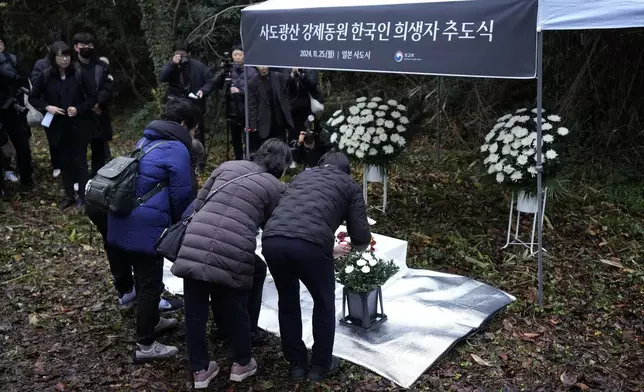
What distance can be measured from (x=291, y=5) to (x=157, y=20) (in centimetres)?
572

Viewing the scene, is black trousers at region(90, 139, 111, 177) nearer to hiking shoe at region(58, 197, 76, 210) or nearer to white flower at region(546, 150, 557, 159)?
hiking shoe at region(58, 197, 76, 210)

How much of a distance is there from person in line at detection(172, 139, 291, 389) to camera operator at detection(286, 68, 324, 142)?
4349mm

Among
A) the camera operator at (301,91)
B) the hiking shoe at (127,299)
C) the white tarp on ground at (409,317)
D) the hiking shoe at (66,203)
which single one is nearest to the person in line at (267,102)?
the camera operator at (301,91)

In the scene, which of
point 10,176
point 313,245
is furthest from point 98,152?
point 313,245

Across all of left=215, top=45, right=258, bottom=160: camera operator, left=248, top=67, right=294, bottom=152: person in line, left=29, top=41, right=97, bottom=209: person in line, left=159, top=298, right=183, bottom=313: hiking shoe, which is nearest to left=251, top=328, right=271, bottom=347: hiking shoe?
left=159, top=298, right=183, bottom=313: hiking shoe

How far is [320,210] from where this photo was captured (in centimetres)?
356

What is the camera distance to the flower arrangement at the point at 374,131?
637cm

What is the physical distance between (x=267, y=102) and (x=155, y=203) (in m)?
4.19

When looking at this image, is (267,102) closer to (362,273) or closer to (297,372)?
(362,273)

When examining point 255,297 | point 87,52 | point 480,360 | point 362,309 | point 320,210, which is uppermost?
point 87,52

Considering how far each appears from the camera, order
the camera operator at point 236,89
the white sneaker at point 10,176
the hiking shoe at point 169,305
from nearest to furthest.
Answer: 1. the hiking shoe at point 169,305
2. the camera operator at point 236,89
3. the white sneaker at point 10,176

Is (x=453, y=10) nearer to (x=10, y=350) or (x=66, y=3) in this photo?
(x=10, y=350)

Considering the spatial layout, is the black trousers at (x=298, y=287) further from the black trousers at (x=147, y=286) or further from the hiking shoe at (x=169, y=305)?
the hiking shoe at (x=169, y=305)

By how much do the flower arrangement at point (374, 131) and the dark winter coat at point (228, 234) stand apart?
2825mm
